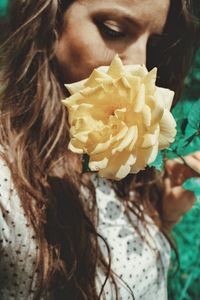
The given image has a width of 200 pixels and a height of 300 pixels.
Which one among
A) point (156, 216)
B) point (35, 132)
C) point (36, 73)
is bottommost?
point (156, 216)

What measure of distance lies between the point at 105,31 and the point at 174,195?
47cm

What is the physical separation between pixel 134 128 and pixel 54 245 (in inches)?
13.9

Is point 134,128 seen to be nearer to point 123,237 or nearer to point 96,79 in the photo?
point 96,79

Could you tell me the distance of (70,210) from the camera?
2.92 ft

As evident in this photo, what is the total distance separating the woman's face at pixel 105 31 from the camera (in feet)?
2.63

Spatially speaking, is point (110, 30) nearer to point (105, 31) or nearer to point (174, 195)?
point (105, 31)

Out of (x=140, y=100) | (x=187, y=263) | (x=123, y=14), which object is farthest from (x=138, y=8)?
(x=187, y=263)

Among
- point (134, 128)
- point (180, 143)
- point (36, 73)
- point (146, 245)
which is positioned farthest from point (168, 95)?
point (146, 245)

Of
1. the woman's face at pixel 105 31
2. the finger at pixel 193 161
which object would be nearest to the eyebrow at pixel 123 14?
the woman's face at pixel 105 31

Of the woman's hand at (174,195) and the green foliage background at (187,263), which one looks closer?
the woman's hand at (174,195)

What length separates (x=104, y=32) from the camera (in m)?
0.82

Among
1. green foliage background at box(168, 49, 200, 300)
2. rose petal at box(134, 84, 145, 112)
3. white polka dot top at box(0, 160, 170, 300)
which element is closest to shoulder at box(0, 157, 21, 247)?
white polka dot top at box(0, 160, 170, 300)

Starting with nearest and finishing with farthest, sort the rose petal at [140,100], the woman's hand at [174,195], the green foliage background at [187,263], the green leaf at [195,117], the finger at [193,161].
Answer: the rose petal at [140,100] < the green leaf at [195,117] < the finger at [193,161] < the woman's hand at [174,195] < the green foliage background at [187,263]

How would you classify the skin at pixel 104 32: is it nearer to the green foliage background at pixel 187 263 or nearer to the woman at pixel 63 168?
the woman at pixel 63 168
